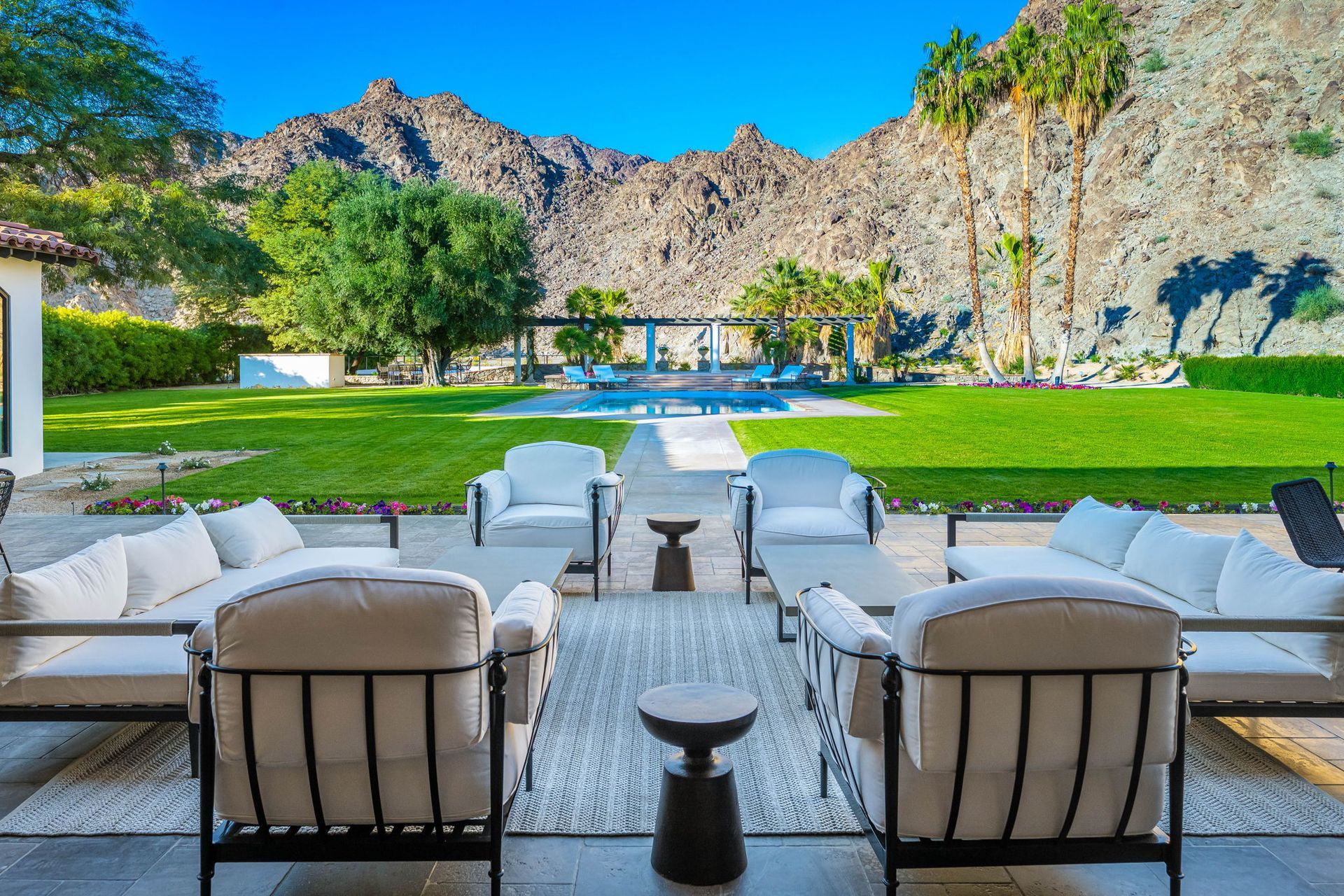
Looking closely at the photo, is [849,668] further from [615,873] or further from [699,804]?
[615,873]

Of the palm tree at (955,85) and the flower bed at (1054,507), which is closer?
the flower bed at (1054,507)

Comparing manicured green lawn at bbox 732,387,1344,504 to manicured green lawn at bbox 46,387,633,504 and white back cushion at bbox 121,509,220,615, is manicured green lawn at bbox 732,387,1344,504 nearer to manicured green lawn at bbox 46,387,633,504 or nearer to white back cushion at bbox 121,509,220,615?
manicured green lawn at bbox 46,387,633,504

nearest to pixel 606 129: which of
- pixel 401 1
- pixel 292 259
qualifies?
pixel 401 1

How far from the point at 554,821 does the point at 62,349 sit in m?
27.4

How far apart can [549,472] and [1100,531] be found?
3.16 meters

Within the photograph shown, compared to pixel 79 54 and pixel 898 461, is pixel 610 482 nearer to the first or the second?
pixel 898 461

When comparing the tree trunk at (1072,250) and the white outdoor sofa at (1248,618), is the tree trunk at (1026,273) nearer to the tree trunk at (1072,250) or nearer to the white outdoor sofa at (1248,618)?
the tree trunk at (1072,250)

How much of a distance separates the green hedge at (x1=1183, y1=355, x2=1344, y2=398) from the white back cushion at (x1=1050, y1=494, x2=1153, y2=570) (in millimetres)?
26804

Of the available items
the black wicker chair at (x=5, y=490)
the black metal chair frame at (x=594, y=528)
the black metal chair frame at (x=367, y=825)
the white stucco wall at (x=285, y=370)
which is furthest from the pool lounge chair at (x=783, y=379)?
the black metal chair frame at (x=367, y=825)

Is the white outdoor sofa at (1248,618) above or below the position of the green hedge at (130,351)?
below

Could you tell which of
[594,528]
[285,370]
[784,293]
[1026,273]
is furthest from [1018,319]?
[594,528]

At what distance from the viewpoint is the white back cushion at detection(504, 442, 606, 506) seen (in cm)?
564

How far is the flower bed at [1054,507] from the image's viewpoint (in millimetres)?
7801

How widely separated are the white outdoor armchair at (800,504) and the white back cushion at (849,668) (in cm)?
222
